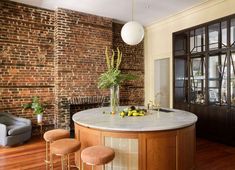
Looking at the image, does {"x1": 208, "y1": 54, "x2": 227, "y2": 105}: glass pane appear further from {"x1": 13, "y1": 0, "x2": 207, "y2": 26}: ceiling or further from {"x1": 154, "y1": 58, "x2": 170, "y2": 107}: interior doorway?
{"x1": 154, "y1": 58, "x2": 170, "y2": 107}: interior doorway

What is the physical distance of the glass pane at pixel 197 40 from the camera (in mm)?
4965

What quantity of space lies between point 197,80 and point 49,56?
4135 mm

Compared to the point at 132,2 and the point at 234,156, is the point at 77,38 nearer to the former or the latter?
the point at 132,2

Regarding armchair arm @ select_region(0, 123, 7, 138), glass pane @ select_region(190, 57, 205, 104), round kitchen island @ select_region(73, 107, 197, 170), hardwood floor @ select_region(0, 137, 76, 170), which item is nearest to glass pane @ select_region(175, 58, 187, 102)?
glass pane @ select_region(190, 57, 205, 104)

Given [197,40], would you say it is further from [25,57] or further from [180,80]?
[25,57]

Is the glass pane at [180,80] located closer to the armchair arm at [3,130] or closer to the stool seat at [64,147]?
the stool seat at [64,147]

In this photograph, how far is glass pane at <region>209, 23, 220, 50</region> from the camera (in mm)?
4582

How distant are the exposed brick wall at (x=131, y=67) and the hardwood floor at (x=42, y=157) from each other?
291 centimetres

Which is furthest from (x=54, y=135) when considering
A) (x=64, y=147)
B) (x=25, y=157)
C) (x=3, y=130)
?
(x=3, y=130)

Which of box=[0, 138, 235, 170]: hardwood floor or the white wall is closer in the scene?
box=[0, 138, 235, 170]: hardwood floor

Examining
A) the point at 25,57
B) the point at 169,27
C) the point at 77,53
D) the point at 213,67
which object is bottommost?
the point at 213,67

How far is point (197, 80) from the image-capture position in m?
5.12

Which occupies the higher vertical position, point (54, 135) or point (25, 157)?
point (54, 135)

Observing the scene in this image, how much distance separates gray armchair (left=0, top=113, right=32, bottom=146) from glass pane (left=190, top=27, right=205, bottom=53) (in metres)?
4.69
